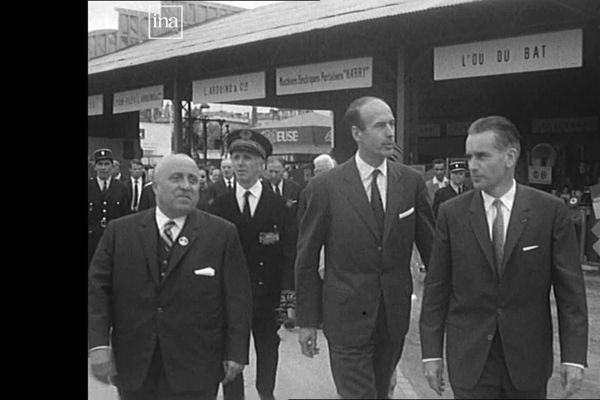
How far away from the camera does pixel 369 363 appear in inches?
97.0

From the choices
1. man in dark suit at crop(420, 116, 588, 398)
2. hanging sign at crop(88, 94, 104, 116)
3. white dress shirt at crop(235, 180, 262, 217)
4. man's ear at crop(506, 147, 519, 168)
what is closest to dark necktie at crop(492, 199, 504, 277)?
man in dark suit at crop(420, 116, 588, 398)

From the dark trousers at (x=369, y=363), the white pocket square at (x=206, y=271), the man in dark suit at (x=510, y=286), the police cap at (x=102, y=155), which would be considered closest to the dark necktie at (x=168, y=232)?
the white pocket square at (x=206, y=271)

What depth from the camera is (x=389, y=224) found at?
8.20ft

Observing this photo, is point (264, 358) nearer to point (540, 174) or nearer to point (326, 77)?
point (326, 77)

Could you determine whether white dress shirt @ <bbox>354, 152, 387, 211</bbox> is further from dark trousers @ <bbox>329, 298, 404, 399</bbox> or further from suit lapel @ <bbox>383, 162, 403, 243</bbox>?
dark trousers @ <bbox>329, 298, 404, 399</bbox>

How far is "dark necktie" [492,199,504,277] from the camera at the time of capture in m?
2.18

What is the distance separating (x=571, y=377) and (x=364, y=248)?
28.9 inches

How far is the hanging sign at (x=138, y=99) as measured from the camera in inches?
158

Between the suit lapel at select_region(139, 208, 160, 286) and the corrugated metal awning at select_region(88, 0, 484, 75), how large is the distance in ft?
5.00

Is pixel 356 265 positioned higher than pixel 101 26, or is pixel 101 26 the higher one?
pixel 101 26

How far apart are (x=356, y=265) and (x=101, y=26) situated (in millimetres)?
1700
